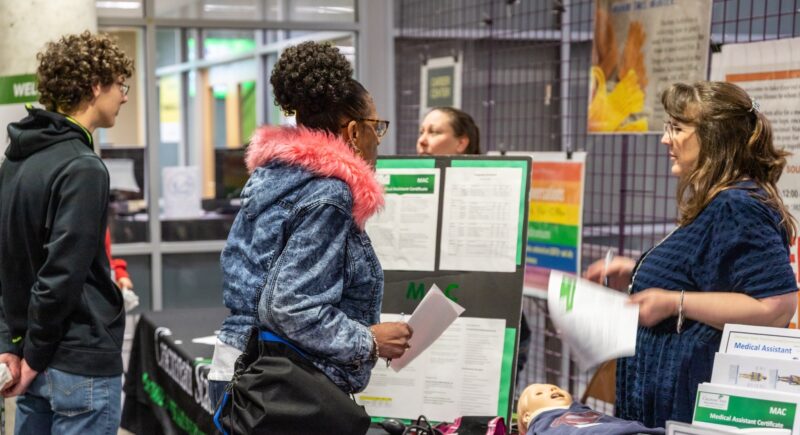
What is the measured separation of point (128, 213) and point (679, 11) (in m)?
3.77

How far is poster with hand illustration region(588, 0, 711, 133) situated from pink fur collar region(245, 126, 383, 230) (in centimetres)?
170

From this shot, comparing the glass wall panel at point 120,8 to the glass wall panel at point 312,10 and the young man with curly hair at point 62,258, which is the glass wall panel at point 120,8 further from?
the young man with curly hair at point 62,258

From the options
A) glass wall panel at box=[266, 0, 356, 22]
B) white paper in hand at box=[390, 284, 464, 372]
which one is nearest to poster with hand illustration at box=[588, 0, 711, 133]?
white paper in hand at box=[390, 284, 464, 372]

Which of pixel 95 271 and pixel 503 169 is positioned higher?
pixel 503 169

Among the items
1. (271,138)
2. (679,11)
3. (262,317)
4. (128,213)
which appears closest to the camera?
(262,317)

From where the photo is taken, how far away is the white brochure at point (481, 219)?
2.80m

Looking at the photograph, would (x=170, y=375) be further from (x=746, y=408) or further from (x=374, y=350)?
(x=746, y=408)

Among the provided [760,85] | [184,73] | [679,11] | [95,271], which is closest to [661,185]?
[679,11]

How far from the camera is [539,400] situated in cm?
237

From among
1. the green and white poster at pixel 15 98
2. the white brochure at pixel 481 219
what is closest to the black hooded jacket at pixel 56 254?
the white brochure at pixel 481 219

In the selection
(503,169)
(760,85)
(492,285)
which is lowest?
(492,285)

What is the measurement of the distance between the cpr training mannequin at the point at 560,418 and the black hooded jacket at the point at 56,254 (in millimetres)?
1089

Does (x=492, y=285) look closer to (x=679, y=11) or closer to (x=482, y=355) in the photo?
(x=482, y=355)

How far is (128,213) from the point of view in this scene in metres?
5.73
